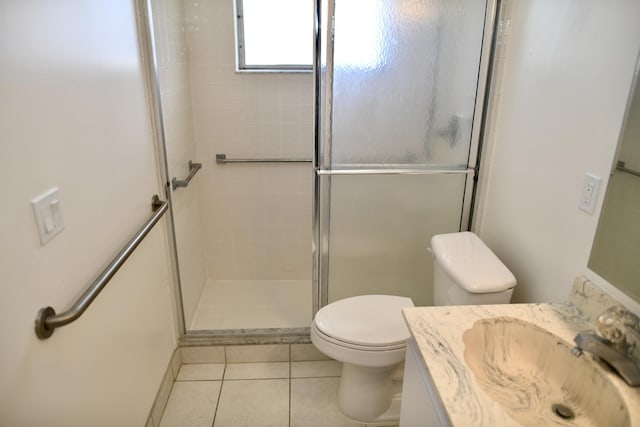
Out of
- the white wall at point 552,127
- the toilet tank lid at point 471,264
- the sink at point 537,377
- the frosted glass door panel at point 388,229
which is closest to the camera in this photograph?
the sink at point 537,377

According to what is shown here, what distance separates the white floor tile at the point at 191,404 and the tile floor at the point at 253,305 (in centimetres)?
33

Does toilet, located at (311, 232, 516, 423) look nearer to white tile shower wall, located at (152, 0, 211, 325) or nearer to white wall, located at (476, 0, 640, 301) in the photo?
white wall, located at (476, 0, 640, 301)

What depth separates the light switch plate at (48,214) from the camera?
1.02 meters

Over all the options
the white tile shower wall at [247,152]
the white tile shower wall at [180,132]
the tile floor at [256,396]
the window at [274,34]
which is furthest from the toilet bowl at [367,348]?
the window at [274,34]

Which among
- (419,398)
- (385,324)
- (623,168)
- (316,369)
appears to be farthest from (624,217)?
(316,369)

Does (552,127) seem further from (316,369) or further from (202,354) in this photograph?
(202,354)

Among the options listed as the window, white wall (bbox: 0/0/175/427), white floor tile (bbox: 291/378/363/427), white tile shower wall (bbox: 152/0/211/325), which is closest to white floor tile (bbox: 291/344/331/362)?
white floor tile (bbox: 291/378/363/427)

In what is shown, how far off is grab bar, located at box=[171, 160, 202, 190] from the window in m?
0.61

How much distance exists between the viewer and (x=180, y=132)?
2322 mm

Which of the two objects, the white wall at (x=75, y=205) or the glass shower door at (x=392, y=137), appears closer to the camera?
the white wall at (x=75, y=205)

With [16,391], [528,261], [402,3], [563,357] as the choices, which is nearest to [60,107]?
[16,391]

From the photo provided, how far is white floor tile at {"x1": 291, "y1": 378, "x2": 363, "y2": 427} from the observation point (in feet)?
6.44

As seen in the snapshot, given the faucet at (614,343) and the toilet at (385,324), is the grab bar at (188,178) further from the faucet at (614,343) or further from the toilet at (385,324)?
the faucet at (614,343)

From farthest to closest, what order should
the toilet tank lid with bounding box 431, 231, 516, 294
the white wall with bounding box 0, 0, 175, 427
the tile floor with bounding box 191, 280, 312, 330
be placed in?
1. the tile floor with bounding box 191, 280, 312, 330
2. the toilet tank lid with bounding box 431, 231, 516, 294
3. the white wall with bounding box 0, 0, 175, 427
